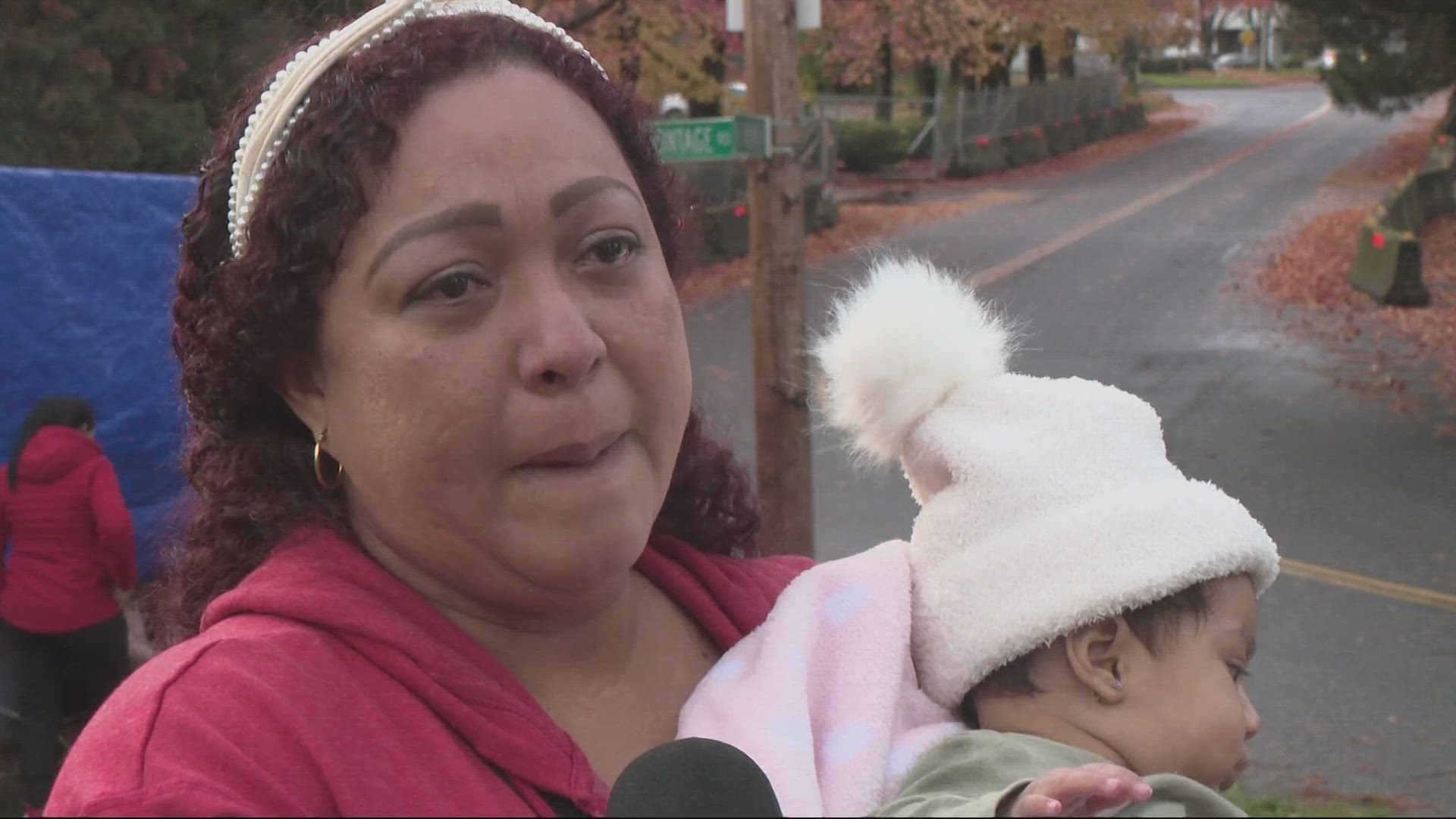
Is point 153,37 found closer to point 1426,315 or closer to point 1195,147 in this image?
point 1426,315

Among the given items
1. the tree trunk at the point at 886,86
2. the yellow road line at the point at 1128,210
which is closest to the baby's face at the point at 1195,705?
the yellow road line at the point at 1128,210

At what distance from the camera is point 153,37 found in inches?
295

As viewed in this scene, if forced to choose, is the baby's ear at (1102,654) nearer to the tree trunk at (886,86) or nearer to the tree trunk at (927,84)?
the tree trunk at (886,86)

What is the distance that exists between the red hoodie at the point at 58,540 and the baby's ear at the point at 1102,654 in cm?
453

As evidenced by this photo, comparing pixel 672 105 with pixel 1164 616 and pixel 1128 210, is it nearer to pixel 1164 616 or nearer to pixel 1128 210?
pixel 1128 210

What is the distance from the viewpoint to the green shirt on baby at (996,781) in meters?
1.13

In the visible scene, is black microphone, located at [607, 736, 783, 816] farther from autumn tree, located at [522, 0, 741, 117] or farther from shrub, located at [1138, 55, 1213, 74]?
shrub, located at [1138, 55, 1213, 74]

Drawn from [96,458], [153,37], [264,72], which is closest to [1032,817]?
[264,72]

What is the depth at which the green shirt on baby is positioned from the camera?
1.13 metres

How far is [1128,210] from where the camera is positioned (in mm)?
20797

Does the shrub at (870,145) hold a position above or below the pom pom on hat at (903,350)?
below

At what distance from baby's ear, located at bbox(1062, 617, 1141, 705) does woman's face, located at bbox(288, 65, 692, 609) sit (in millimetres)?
511

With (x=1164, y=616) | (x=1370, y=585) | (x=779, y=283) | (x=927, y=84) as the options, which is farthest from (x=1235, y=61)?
(x=1164, y=616)

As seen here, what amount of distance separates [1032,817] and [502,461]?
1.82 feet
